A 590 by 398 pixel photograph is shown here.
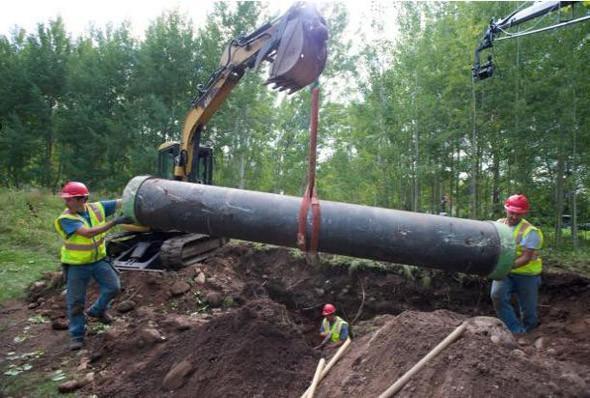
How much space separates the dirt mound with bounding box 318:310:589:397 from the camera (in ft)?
8.63

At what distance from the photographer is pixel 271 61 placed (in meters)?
6.19

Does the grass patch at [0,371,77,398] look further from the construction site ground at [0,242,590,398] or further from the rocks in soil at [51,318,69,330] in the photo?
the rocks in soil at [51,318,69,330]

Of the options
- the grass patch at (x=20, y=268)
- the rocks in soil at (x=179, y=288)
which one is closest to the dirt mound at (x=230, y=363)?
the rocks in soil at (x=179, y=288)

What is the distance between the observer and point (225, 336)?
3.93 m

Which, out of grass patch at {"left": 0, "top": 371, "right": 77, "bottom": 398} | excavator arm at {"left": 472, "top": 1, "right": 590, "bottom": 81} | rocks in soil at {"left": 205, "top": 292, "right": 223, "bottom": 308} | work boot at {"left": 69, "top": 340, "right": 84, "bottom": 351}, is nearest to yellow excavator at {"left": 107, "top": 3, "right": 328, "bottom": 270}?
rocks in soil at {"left": 205, "top": 292, "right": 223, "bottom": 308}

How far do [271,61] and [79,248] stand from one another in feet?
11.7

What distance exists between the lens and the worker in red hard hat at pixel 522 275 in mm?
4609

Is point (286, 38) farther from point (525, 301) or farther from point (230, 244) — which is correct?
point (230, 244)

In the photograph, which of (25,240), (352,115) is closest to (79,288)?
(25,240)

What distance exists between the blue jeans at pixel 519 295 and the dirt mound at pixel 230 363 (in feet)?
7.79

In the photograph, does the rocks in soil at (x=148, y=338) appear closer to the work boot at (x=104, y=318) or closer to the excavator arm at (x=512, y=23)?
the work boot at (x=104, y=318)

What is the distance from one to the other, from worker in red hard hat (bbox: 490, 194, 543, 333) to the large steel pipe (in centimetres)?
152

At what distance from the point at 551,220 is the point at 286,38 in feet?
38.7

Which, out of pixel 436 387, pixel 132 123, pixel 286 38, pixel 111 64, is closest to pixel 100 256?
pixel 286 38
